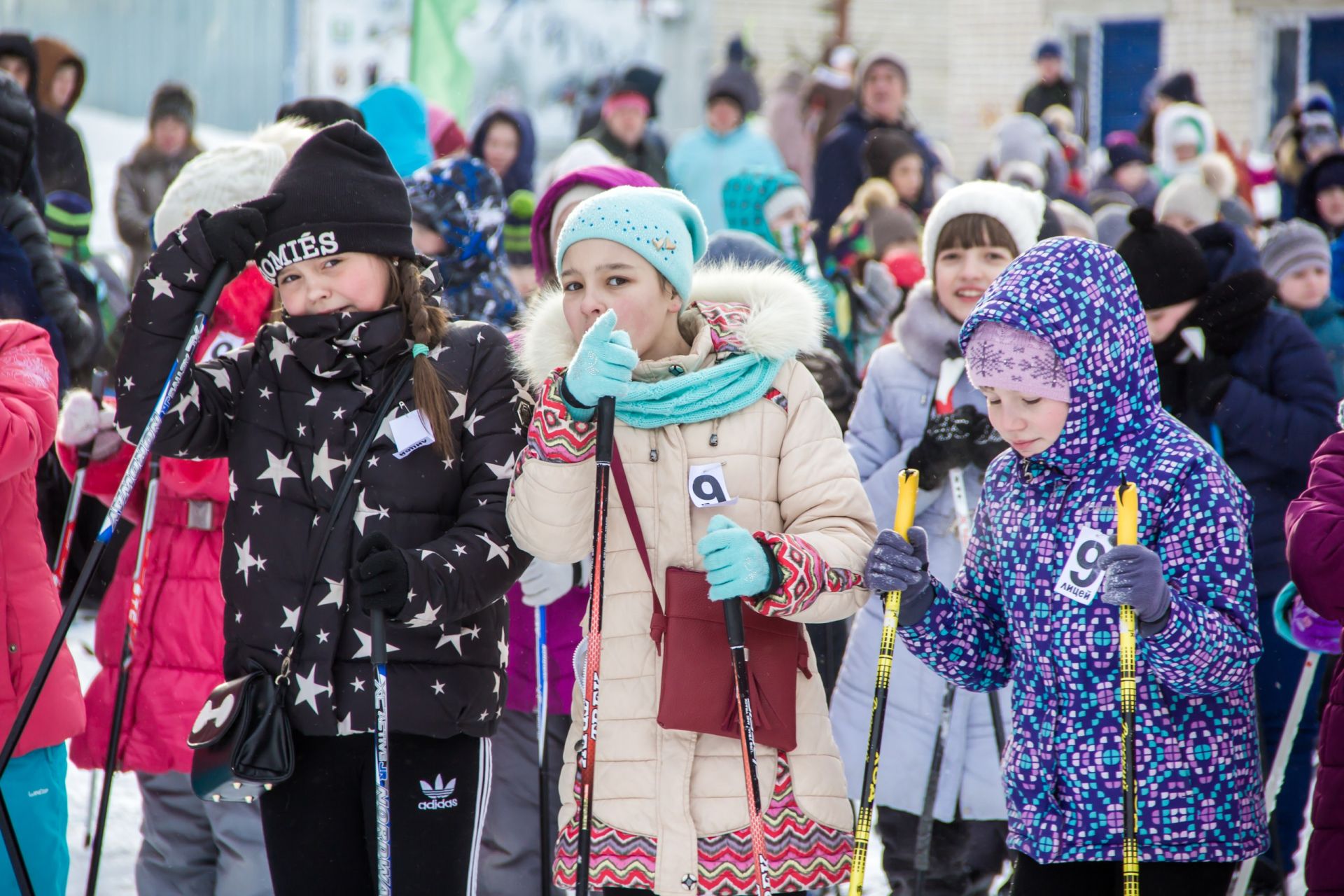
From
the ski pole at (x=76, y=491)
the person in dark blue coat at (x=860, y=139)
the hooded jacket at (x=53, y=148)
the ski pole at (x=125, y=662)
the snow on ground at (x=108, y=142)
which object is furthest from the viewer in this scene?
the snow on ground at (x=108, y=142)

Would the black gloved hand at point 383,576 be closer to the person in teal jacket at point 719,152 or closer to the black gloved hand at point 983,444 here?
the black gloved hand at point 983,444

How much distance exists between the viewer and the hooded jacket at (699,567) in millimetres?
2959

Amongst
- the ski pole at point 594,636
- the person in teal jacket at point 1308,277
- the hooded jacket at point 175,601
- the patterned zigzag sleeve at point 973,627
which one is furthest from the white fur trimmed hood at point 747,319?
the person in teal jacket at point 1308,277

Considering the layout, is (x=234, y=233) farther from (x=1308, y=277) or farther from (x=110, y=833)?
(x=1308, y=277)

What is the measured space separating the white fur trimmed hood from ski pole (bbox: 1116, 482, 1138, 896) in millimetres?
756

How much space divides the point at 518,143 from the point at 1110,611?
799cm

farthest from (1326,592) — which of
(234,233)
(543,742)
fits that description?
(234,233)

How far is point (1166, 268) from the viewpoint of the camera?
487 centimetres

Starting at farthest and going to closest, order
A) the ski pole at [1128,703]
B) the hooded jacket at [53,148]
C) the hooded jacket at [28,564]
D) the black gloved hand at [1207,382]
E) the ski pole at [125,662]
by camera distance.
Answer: the hooded jacket at [53,148] < the black gloved hand at [1207,382] < the ski pole at [125,662] < the hooded jacket at [28,564] < the ski pole at [1128,703]

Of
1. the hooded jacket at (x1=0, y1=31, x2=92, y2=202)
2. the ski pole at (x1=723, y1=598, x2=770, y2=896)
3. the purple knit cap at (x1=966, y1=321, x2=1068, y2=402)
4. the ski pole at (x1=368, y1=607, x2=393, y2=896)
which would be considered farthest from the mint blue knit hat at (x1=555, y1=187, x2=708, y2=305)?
the hooded jacket at (x1=0, y1=31, x2=92, y2=202)

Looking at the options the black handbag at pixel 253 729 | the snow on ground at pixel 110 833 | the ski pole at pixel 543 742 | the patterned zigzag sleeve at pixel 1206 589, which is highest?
the patterned zigzag sleeve at pixel 1206 589

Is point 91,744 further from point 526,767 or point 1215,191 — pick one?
point 1215,191

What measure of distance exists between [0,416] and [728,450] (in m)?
1.64

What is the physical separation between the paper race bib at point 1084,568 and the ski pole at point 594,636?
0.91 metres
